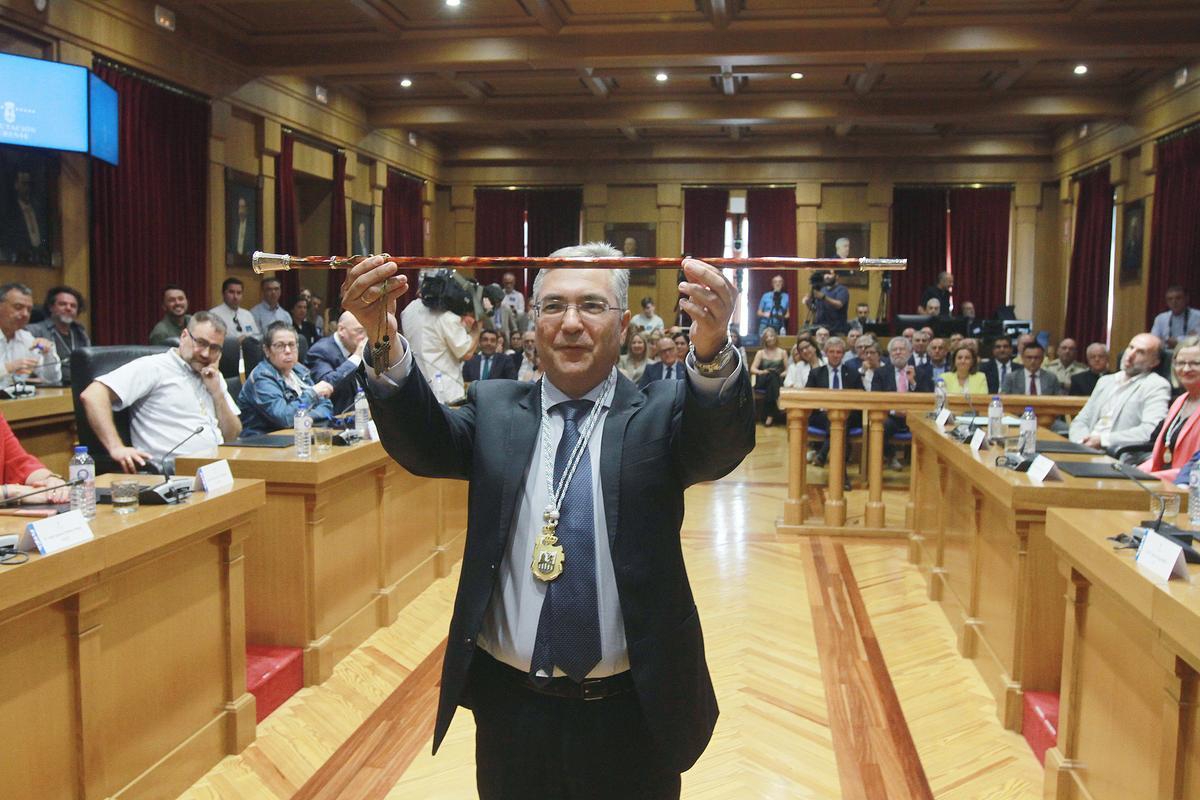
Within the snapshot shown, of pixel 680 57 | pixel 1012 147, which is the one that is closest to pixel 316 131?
pixel 680 57

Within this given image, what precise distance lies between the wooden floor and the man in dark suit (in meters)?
1.30

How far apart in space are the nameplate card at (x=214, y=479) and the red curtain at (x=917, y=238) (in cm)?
1195

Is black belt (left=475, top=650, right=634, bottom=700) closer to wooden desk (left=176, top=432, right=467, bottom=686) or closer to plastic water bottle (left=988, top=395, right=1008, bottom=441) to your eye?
wooden desk (left=176, top=432, right=467, bottom=686)

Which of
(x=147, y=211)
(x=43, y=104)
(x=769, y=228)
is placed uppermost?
(x=769, y=228)

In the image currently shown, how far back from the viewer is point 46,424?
167 inches

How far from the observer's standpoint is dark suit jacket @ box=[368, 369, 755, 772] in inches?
52.5

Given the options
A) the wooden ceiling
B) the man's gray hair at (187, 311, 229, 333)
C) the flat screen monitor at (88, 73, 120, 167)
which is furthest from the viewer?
the wooden ceiling

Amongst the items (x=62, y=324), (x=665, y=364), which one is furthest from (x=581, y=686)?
(x=665, y=364)

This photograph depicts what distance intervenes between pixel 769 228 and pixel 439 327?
994 cm

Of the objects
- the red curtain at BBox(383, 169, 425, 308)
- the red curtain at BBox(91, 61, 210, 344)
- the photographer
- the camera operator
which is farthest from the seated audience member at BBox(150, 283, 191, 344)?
the camera operator

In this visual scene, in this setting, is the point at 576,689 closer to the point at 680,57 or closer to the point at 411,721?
the point at 411,721

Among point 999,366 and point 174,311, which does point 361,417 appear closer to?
point 174,311

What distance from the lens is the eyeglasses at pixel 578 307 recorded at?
1.37 meters

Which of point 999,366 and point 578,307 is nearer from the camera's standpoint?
point 578,307
